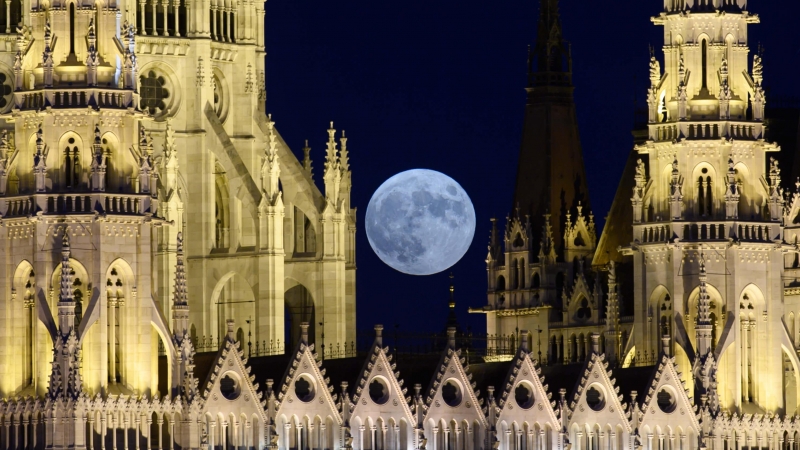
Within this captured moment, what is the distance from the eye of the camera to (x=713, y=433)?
121750 mm

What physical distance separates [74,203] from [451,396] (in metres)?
14.8

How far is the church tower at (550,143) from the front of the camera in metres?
166

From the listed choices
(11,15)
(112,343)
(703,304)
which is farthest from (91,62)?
(703,304)

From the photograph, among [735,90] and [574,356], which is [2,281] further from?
[574,356]

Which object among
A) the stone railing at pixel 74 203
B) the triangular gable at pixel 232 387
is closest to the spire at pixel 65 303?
the stone railing at pixel 74 203

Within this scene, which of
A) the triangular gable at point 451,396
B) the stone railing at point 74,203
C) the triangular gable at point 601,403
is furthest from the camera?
the triangular gable at point 601,403

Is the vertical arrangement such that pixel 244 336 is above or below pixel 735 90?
below

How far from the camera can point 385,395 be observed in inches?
4739

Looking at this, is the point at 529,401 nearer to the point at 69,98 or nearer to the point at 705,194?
the point at 705,194

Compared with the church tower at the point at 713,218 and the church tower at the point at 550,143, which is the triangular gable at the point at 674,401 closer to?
the church tower at the point at 713,218

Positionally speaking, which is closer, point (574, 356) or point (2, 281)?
point (2, 281)

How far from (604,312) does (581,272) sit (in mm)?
3981

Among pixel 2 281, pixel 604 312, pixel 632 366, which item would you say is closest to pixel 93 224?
pixel 2 281

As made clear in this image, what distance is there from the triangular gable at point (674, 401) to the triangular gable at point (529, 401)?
3.51 meters
